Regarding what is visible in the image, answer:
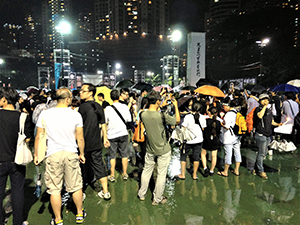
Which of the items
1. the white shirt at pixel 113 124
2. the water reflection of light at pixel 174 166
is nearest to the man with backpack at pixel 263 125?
the water reflection of light at pixel 174 166

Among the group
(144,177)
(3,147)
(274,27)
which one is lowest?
(144,177)

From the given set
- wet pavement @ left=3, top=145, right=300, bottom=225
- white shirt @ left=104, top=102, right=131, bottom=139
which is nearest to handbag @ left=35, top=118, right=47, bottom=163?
wet pavement @ left=3, top=145, right=300, bottom=225

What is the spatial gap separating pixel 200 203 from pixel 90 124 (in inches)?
101

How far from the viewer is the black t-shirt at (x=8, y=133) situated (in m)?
3.02

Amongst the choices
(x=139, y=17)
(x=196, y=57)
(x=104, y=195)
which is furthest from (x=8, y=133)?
(x=139, y=17)

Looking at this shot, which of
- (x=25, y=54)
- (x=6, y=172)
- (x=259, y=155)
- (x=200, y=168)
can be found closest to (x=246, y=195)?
(x=259, y=155)

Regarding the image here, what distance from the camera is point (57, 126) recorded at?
10.2 feet

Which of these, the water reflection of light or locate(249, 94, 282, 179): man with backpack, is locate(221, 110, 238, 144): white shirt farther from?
the water reflection of light

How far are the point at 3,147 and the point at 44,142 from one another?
0.54 metres

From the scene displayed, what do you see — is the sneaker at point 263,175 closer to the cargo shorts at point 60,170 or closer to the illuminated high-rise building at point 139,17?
the cargo shorts at point 60,170

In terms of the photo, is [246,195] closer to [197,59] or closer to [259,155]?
[259,155]

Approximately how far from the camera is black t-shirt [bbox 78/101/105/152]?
395 centimetres

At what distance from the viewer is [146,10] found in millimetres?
113000

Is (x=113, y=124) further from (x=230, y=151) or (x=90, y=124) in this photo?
(x=230, y=151)
